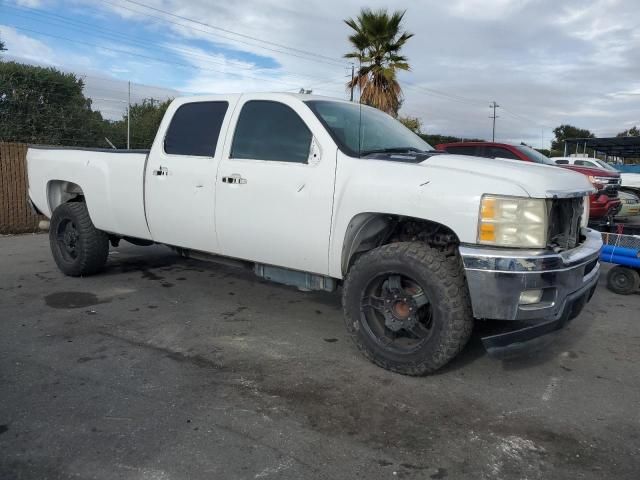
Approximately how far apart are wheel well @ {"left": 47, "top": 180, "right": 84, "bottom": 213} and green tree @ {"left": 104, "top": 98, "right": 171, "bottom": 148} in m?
9.32

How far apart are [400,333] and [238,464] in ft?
5.20

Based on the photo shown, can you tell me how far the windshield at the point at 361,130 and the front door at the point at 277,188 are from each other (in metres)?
0.13

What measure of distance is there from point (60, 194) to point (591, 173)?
9.43 m

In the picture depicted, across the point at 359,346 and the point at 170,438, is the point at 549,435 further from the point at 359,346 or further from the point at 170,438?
the point at 170,438

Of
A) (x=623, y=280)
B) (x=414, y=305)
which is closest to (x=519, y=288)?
(x=414, y=305)

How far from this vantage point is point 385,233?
399 cm

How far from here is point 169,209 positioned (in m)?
4.93

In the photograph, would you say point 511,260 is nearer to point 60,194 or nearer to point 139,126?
point 60,194

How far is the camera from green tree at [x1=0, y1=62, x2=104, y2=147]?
16.0 m


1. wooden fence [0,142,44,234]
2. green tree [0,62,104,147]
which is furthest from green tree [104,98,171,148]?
wooden fence [0,142,44,234]

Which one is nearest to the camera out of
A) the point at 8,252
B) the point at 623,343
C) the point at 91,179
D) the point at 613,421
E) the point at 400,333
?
the point at 613,421

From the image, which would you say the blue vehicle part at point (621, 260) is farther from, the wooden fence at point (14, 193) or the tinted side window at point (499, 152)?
the wooden fence at point (14, 193)

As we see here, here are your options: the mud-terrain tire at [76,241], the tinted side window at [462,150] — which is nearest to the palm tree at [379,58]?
the tinted side window at [462,150]

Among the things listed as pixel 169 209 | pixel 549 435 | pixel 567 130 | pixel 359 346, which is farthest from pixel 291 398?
pixel 567 130
